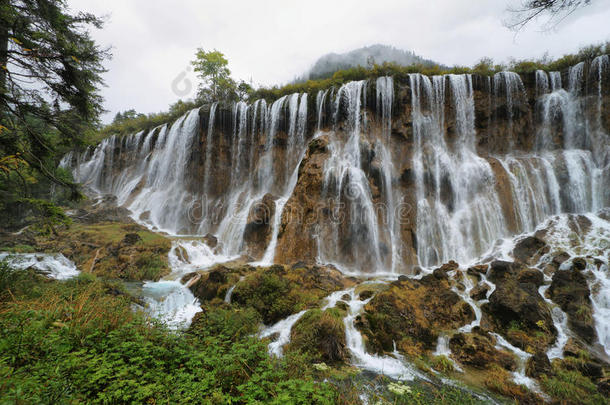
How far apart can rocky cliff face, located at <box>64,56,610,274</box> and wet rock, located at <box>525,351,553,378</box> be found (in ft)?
25.4

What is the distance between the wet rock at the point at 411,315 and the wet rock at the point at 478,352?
1.83 ft

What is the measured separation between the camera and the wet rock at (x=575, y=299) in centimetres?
650

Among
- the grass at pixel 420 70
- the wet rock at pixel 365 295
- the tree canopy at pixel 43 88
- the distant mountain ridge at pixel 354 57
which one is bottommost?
the wet rock at pixel 365 295

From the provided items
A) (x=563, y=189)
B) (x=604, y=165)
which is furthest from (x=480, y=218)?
(x=604, y=165)

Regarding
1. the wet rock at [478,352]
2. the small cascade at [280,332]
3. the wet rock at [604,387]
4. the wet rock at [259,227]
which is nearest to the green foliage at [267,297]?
the small cascade at [280,332]

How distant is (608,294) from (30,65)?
655 inches

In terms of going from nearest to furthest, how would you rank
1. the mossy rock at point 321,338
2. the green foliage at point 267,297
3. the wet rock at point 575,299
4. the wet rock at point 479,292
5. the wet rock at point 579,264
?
the mossy rock at point 321,338 → the wet rock at point 575,299 → the green foliage at point 267,297 → the wet rock at point 479,292 → the wet rock at point 579,264


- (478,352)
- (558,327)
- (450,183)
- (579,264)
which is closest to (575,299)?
(558,327)

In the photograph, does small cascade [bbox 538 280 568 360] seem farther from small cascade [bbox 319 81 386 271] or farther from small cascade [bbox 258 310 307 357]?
small cascade [bbox 319 81 386 271]

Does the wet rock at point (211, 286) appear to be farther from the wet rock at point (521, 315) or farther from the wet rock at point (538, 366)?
the wet rock at point (521, 315)

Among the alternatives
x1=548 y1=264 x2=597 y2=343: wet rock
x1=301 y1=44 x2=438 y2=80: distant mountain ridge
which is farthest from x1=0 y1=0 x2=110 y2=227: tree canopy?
x1=301 y1=44 x2=438 y2=80: distant mountain ridge

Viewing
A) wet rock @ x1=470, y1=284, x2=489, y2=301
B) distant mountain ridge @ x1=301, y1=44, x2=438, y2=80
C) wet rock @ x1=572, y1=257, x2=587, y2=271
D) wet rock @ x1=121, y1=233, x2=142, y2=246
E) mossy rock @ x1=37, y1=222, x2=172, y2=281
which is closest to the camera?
wet rock @ x1=470, y1=284, x2=489, y2=301

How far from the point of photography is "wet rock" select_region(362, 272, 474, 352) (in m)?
6.54

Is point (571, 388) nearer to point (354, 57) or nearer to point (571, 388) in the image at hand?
point (571, 388)
